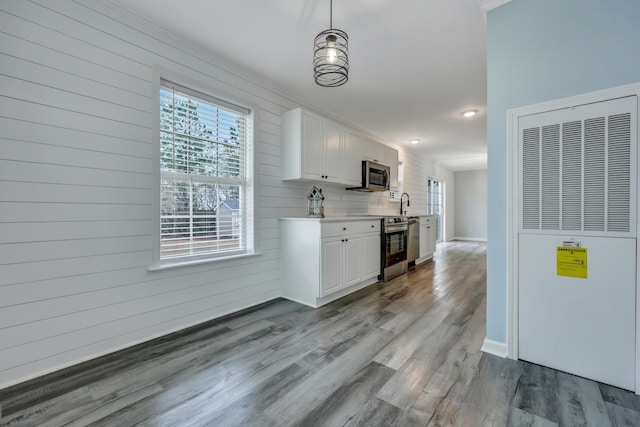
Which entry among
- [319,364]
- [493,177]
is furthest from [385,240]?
[319,364]

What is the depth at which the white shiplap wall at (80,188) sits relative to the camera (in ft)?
5.89

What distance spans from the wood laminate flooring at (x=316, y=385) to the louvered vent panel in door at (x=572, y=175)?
1.04 meters

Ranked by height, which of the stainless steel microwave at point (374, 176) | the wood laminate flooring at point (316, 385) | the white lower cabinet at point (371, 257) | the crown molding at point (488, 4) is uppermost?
the crown molding at point (488, 4)

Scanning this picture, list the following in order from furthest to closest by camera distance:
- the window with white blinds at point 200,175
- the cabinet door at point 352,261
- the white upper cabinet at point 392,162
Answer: the white upper cabinet at point 392,162 → the cabinet door at point 352,261 → the window with white blinds at point 200,175

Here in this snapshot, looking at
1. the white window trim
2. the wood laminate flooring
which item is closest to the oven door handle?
the wood laminate flooring

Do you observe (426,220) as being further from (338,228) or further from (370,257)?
(338,228)

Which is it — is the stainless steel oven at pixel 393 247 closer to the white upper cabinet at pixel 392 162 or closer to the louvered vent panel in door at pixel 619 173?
the white upper cabinet at pixel 392 162

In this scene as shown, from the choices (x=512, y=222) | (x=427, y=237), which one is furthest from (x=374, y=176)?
(x=512, y=222)

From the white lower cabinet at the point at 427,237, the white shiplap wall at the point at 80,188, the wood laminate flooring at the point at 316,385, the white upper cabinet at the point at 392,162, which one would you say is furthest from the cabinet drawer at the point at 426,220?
the white shiplap wall at the point at 80,188

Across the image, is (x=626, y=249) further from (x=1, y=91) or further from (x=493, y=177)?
(x=1, y=91)

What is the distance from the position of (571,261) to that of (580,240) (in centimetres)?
15

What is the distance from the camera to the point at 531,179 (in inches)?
78.0

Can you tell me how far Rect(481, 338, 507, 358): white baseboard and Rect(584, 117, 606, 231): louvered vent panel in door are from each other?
3.34ft

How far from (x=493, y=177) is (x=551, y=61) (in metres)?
0.84
